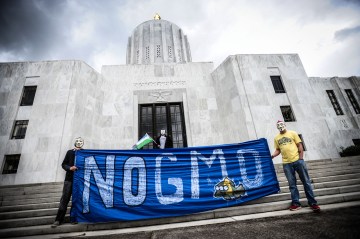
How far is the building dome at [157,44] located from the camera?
76.7 ft

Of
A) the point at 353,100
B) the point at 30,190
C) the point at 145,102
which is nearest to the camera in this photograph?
the point at 30,190

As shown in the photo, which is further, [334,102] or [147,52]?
[147,52]

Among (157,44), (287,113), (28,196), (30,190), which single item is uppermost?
(157,44)

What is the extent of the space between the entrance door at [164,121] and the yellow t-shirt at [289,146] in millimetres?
7312

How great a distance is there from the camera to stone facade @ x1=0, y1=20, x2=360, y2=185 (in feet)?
31.7

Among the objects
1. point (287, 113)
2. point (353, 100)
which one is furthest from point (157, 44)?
point (353, 100)

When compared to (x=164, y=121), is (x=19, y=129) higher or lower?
lower

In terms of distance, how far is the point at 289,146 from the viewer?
4.66 meters

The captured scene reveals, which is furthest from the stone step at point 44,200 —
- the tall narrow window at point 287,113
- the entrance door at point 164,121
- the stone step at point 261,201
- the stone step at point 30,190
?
the entrance door at point 164,121

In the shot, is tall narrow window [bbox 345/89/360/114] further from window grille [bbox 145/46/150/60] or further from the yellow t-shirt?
window grille [bbox 145/46/150/60]

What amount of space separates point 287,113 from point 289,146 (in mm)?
7853

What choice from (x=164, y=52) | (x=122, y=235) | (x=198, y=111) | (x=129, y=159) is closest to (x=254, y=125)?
(x=198, y=111)

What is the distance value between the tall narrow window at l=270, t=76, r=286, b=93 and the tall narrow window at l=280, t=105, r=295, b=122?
3.86 feet

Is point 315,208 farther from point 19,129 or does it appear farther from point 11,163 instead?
point 19,129
